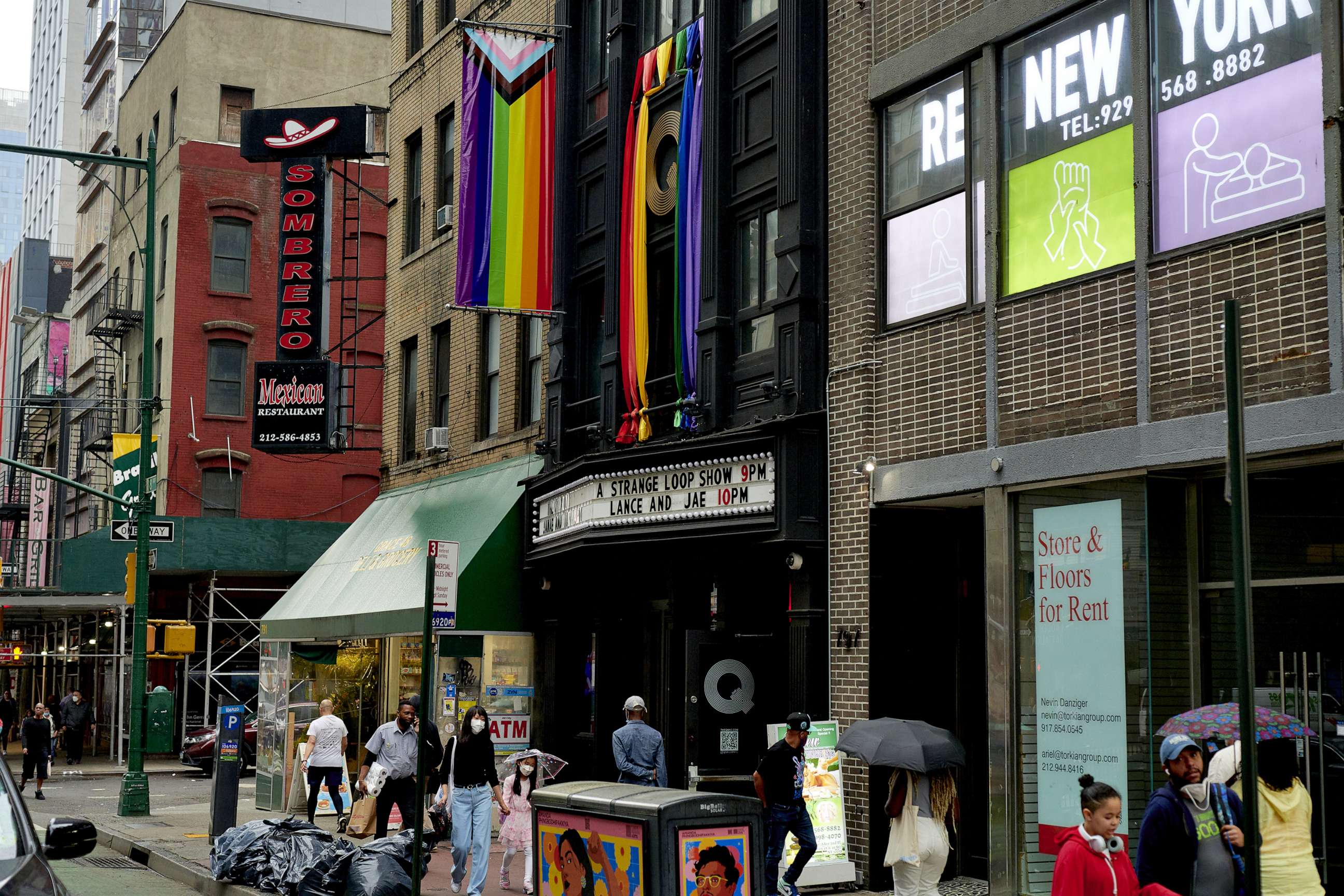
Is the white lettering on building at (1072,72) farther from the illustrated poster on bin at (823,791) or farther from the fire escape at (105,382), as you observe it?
the fire escape at (105,382)

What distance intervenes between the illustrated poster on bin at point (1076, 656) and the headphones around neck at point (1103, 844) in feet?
14.9

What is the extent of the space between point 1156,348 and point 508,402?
12.2 metres

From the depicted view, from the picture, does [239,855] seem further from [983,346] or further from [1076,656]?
[983,346]

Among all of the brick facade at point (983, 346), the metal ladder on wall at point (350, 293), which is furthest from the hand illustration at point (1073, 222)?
the metal ladder on wall at point (350, 293)

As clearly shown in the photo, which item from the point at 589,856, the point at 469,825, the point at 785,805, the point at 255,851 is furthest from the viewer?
the point at 255,851

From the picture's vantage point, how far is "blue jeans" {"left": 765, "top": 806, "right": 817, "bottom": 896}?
42.2ft

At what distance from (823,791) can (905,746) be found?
7.63ft

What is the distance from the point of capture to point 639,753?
1464 centimetres

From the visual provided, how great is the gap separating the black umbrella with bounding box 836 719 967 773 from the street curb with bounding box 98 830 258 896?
5819mm

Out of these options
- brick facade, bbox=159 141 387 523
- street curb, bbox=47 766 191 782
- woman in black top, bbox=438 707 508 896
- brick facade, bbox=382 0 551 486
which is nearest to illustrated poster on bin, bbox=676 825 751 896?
woman in black top, bbox=438 707 508 896

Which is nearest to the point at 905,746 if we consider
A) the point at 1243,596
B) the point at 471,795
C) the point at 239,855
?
the point at 471,795

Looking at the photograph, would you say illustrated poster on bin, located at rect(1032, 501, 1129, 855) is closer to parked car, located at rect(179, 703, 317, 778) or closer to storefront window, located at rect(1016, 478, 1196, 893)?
storefront window, located at rect(1016, 478, 1196, 893)

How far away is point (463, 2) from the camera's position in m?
24.7

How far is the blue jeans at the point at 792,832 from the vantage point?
12.9 meters
